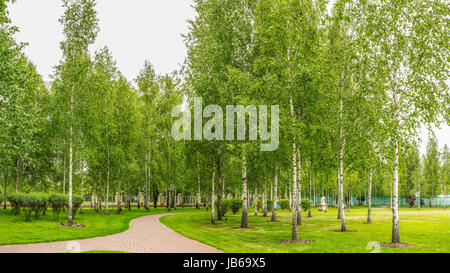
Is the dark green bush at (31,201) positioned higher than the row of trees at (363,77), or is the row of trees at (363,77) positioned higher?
the row of trees at (363,77)

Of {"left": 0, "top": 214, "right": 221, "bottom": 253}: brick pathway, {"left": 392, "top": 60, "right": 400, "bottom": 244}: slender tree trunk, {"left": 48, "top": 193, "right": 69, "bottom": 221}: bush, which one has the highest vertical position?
{"left": 392, "top": 60, "right": 400, "bottom": 244}: slender tree trunk

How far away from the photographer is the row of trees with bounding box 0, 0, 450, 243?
15.8 m

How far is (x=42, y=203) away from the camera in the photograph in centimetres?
2470

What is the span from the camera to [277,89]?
17406mm

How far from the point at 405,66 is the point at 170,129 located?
106 ft

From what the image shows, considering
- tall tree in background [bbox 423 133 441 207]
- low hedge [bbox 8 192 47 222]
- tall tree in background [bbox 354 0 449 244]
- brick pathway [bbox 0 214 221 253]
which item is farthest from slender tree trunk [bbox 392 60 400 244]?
tall tree in background [bbox 423 133 441 207]

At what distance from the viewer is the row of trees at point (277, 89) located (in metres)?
15.8

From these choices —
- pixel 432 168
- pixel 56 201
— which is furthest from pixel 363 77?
pixel 432 168

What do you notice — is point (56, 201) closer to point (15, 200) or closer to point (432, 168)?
point (15, 200)

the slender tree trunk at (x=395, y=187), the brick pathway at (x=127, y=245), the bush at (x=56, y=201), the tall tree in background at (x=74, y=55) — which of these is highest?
the tall tree in background at (x=74, y=55)

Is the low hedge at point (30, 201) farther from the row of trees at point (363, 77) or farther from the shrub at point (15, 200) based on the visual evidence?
the row of trees at point (363, 77)

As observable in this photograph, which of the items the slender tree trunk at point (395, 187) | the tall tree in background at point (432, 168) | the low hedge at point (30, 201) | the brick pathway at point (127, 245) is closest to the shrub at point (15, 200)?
the low hedge at point (30, 201)

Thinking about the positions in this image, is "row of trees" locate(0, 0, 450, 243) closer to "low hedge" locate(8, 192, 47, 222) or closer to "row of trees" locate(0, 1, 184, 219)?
→ "row of trees" locate(0, 1, 184, 219)

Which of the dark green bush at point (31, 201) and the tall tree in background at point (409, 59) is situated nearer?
the tall tree in background at point (409, 59)
